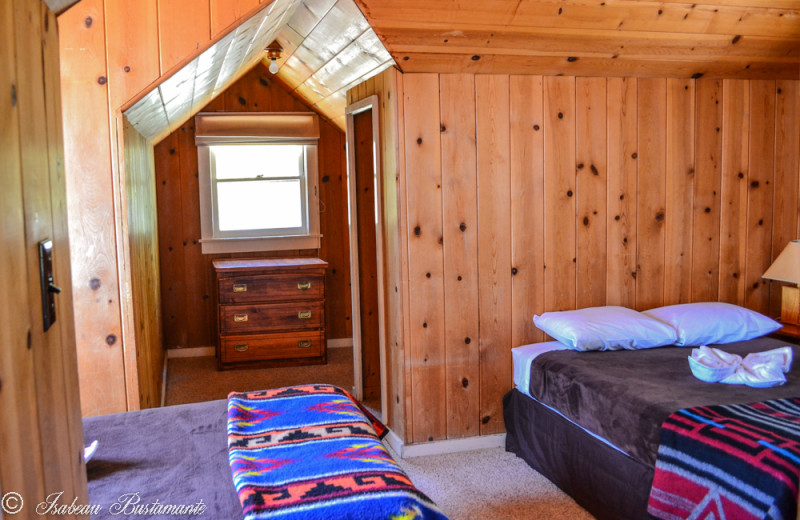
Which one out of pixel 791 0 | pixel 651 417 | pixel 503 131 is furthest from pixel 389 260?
pixel 791 0

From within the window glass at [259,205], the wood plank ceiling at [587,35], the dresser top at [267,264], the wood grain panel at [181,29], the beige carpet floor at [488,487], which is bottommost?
the beige carpet floor at [488,487]

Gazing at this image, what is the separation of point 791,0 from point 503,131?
1401mm

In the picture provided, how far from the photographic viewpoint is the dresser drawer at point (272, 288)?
16.5 feet

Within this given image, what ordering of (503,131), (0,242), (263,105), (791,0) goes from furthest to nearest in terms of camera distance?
(263,105) → (503,131) → (791,0) → (0,242)

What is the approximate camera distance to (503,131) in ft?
10.9

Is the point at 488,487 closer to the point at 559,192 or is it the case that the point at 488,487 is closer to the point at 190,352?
the point at 559,192

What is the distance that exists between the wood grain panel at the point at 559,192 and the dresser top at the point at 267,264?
2.24 metres

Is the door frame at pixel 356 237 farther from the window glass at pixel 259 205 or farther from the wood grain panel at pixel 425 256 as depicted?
the window glass at pixel 259 205

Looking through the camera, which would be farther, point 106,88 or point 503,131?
point 503,131

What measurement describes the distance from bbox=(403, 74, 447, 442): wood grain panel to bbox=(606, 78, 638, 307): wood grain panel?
3.05ft

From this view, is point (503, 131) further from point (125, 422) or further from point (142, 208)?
point (125, 422)

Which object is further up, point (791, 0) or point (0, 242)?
point (791, 0)

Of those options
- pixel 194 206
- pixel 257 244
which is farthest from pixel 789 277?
pixel 194 206

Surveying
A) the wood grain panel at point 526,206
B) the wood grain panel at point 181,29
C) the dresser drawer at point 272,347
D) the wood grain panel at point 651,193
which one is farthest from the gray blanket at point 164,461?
the dresser drawer at point 272,347
